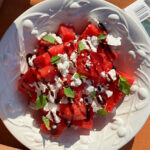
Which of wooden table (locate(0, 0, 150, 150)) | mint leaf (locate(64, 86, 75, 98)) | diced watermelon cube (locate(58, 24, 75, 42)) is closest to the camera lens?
mint leaf (locate(64, 86, 75, 98))

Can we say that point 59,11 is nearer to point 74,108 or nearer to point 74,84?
point 74,84

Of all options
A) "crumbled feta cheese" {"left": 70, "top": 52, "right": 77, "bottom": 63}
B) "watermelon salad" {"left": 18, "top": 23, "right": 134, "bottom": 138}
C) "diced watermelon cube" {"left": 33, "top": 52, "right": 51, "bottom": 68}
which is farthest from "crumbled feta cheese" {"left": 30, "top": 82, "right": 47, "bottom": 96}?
"crumbled feta cheese" {"left": 70, "top": 52, "right": 77, "bottom": 63}

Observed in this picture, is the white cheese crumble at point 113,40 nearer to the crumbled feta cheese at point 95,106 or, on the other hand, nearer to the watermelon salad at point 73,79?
the watermelon salad at point 73,79

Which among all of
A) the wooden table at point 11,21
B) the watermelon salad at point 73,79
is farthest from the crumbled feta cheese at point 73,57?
the wooden table at point 11,21

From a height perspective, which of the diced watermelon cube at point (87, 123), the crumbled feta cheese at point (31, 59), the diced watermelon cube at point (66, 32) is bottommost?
the diced watermelon cube at point (87, 123)

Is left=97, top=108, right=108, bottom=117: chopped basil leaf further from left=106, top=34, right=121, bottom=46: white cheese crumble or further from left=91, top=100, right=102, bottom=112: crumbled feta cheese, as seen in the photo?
left=106, top=34, right=121, bottom=46: white cheese crumble

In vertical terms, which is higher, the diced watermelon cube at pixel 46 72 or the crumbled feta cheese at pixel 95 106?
the diced watermelon cube at pixel 46 72

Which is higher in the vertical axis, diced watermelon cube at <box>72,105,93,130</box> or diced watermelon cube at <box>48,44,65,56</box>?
diced watermelon cube at <box>48,44,65,56</box>
